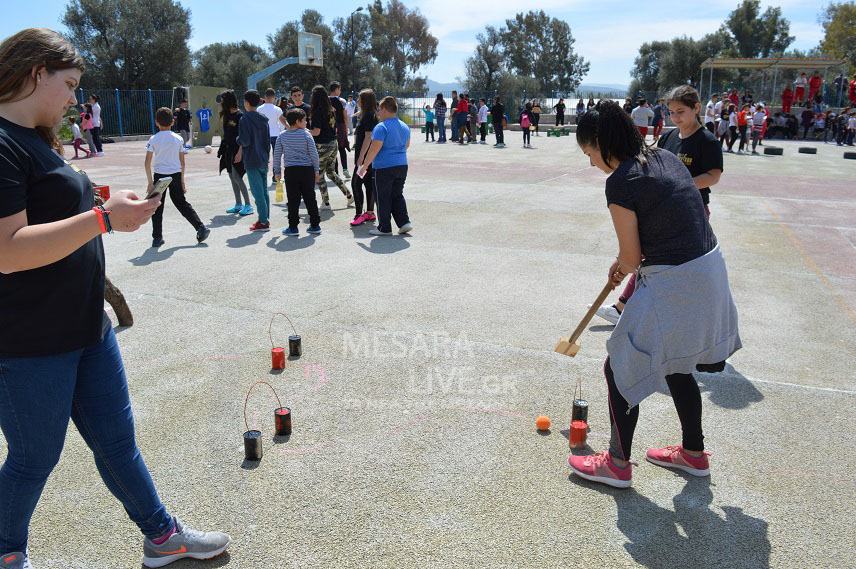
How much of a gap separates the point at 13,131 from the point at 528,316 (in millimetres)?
4508

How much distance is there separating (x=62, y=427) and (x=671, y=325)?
2524 millimetres

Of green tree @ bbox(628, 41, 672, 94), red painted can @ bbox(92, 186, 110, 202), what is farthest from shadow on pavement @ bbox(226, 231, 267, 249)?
green tree @ bbox(628, 41, 672, 94)

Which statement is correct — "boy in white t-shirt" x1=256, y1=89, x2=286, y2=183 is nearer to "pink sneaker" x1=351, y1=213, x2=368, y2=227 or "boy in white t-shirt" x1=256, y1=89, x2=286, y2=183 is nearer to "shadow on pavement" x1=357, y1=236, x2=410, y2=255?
"pink sneaker" x1=351, y1=213, x2=368, y2=227

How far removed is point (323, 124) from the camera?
10922mm

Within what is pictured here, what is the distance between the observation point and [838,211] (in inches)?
466

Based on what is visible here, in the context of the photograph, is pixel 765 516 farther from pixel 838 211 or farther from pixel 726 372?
pixel 838 211

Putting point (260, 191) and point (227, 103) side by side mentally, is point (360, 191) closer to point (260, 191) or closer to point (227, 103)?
point (260, 191)

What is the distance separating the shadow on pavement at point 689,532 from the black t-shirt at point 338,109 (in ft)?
35.7

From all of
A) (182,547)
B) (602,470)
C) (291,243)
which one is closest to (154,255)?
(291,243)

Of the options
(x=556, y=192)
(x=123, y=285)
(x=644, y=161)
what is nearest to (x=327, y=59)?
(x=556, y=192)

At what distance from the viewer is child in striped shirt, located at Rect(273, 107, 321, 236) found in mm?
9047

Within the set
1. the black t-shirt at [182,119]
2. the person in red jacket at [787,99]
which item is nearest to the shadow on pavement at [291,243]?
the black t-shirt at [182,119]

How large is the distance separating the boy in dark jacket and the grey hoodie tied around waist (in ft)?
24.3

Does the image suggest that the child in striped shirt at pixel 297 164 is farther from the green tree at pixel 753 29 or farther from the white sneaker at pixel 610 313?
the green tree at pixel 753 29
